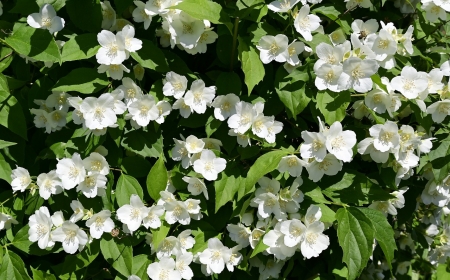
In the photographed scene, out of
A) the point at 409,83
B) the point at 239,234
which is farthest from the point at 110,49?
the point at 409,83

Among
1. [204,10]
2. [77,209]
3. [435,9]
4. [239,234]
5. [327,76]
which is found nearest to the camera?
[204,10]

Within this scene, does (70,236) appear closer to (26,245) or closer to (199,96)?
(26,245)

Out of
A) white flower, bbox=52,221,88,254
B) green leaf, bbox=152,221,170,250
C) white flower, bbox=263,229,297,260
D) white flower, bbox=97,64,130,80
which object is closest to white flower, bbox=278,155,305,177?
white flower, bbox=263,229,297,260

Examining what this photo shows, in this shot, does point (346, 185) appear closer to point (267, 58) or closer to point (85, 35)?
point (267, 58)

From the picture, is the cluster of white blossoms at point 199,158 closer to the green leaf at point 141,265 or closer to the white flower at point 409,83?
the green leaf at point 141,265

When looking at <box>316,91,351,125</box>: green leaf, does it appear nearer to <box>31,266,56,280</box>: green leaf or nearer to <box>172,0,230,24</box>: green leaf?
<box>172,0,230,24</box>: green leaf

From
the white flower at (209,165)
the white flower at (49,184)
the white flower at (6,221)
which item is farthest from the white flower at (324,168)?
the white flower at (6,221)
